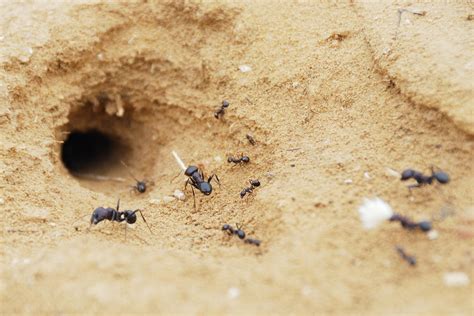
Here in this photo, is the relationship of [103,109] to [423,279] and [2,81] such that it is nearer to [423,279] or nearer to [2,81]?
[2,81]

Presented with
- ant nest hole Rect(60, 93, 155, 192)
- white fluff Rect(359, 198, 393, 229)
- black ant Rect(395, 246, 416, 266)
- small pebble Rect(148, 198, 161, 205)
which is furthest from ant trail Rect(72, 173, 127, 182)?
→ black ant Rect(395, 246, 416, 266)

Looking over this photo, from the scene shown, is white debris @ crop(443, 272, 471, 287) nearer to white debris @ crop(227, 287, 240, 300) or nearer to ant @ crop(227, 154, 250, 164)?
white debris @ crop(227, 287, 240, 300)

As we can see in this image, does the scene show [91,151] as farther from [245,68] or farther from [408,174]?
[408,174]

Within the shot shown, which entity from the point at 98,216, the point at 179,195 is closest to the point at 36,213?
the point at 98,216

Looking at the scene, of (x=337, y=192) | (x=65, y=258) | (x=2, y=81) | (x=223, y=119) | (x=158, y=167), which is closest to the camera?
(x=65, y=258)

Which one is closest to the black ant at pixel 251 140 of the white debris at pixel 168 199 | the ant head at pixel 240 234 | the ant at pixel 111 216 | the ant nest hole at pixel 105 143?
the white debris at pixel 168 199

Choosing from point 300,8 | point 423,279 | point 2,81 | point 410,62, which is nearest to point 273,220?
point 423,279
